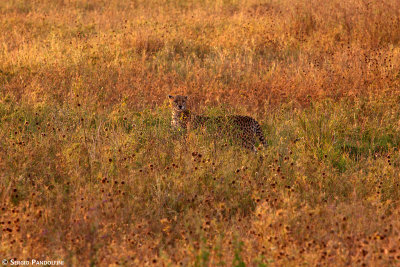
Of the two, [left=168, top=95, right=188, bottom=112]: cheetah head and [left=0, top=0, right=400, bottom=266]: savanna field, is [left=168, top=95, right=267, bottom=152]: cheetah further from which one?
[left=0, top=0, right=400, bottom=266]: savanna field

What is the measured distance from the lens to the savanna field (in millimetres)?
4348

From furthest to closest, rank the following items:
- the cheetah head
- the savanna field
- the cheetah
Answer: the cheetah head → the cheetah → the savanna field

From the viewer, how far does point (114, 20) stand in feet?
42.6

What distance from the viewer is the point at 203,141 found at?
254 inches

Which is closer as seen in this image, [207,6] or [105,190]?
[105,190]

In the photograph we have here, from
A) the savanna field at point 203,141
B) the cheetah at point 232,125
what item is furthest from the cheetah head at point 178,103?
the savanna field at point 203,141

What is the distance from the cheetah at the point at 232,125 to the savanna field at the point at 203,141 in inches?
8.5

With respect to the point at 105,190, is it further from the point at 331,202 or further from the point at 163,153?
the point at 331,202

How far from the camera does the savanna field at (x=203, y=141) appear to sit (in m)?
4.35

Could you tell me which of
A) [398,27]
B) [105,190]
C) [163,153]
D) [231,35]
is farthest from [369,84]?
[105,190]

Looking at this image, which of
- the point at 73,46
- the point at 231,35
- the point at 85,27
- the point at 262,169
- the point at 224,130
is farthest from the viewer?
the point at 85,27

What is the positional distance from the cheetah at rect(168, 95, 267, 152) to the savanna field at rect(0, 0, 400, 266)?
22cm

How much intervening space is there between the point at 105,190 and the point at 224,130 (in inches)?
89.8

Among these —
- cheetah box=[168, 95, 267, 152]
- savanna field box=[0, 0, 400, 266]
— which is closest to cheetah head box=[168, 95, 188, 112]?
cheetah box=[168, 95, 267, 152]
